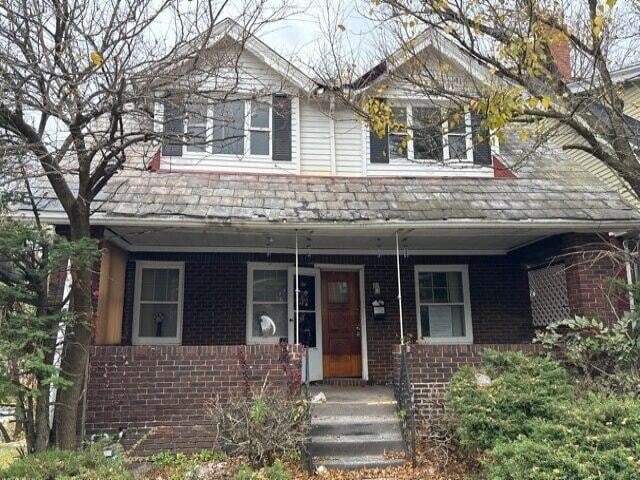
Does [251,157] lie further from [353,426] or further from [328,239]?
[353,426]

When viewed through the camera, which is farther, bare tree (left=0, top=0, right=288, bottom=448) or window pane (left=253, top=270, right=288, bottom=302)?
window pane (left=253, top=270, right=288, bottom=302)

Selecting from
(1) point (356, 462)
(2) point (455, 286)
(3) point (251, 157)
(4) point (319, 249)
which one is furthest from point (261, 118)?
(1) point (356, 462)

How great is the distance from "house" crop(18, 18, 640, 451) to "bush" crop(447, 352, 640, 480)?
1.08 metres

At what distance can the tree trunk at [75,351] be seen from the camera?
5629mm

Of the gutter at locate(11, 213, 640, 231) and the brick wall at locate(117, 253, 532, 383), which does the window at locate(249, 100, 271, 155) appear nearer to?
the brick wall at locate(117, 253, 532, 383)

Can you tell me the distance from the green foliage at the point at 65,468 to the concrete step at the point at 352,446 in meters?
2.67

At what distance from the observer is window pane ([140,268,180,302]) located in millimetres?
9609

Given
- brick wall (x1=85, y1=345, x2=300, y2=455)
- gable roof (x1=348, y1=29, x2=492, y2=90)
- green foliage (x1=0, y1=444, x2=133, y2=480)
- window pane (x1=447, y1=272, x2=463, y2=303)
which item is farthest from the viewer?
window pane (x1=447, y1=272, x2=463, y2=303)

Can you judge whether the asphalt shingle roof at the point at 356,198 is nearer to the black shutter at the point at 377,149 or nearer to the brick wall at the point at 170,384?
the black shutter at the point at 377,149

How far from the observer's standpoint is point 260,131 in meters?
9.48

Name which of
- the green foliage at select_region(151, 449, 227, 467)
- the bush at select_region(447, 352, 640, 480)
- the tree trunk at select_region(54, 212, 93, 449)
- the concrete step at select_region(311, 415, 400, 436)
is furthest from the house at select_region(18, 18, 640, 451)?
Answer: the tree trunk at select_region(54, 212, 93, 449)

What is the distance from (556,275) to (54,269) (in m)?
7.79

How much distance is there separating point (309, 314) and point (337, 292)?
2.40 ft

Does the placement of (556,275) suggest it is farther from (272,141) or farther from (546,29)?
(272,141)
